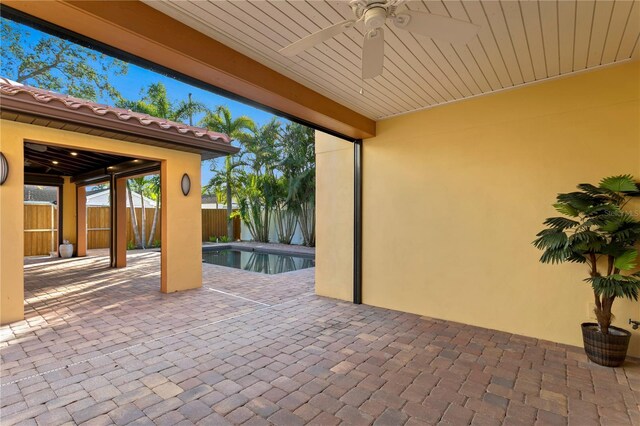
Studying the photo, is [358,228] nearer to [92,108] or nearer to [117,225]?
[92,108]

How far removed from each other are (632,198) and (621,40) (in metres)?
1.55

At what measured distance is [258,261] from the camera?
10.7 metres

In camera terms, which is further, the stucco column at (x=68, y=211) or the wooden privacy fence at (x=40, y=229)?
the wooden privacy fence at (x=40, y=229)

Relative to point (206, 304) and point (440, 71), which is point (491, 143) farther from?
point (206, 304)

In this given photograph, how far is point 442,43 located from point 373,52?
3.22ft

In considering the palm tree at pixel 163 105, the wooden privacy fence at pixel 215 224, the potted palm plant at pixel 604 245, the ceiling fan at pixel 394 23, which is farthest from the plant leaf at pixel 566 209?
the wooden privacy fence at pixel 215 224

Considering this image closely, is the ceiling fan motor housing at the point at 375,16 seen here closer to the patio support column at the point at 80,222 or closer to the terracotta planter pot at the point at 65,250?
the patio support column at the point at 80,222

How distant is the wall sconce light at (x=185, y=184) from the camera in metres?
6.05

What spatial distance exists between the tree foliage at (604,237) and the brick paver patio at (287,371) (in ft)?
2.68

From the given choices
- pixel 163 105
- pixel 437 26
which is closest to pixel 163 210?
pixel 437 26

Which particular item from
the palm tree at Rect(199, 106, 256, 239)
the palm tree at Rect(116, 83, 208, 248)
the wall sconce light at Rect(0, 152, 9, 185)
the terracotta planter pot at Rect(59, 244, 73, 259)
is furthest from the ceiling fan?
the palm tree at Rect(116, 83, 208, 248)

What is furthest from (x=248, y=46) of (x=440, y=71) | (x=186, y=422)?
(x=186, y=422)

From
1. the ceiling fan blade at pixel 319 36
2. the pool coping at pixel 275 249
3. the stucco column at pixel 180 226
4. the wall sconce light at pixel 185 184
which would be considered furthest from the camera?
the pool coping at pixel 275 249

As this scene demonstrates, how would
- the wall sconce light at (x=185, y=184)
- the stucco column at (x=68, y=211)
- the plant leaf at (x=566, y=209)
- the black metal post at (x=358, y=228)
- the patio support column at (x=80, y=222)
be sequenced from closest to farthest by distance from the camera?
1. the plant leaf at (x=566, y=209)
2. the black metal post at (x=358, y=228)
3. the wall sconce light at (x=185, y=184)
4. the stucco column at (x=68, y=211)
5. the patio support column at (x=80, y=222)
